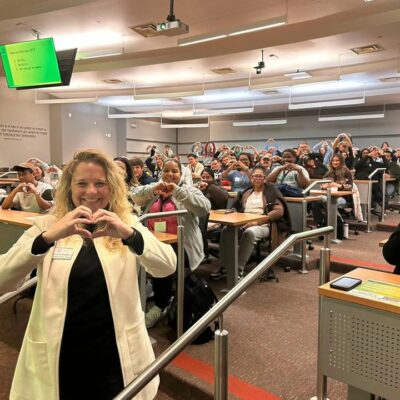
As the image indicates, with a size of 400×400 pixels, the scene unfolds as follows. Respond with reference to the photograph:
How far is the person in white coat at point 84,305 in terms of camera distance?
4.11ft

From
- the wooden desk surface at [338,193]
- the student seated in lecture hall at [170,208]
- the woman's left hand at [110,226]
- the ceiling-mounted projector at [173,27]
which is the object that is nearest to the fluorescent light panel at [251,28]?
the ceiling-mounted projector at [173,27]

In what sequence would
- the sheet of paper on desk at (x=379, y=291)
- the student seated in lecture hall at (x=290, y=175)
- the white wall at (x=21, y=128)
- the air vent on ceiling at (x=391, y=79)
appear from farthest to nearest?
the white wall at (x=21, y=128) < the air vent on ceiling at (x=391, y=79) < the student seated in lecture hall at (x=290, y=175) < the sheet of paper on desk at (x=379, y=291)

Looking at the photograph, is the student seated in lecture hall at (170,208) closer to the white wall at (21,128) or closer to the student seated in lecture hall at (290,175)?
the student seated in lecture hall at (290,175)

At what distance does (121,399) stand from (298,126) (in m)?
14.2

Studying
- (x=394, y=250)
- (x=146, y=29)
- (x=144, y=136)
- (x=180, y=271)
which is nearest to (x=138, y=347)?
(x=180, y=271)

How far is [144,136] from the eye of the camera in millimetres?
15453

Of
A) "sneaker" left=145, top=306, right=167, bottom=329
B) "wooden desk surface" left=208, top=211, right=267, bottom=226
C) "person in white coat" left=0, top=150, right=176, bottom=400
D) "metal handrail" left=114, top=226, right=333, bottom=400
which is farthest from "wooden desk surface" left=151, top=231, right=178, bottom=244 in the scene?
"person in white coat" left=0, top=150, right=176, bottom=400

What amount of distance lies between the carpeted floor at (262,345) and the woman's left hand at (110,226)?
4.67ft

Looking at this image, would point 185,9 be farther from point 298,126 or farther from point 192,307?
point 298,126

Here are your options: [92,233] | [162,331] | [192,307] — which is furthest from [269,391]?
[92,233]

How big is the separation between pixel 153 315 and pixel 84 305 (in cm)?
193

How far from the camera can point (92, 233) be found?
1.23m

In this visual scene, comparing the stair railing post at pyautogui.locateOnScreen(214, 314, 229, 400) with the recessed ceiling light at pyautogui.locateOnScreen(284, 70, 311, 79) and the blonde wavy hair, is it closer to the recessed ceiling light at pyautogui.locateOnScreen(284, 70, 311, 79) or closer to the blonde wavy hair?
the blonde wavy hair

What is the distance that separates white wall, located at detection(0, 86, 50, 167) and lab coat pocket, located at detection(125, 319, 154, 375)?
10.3m
